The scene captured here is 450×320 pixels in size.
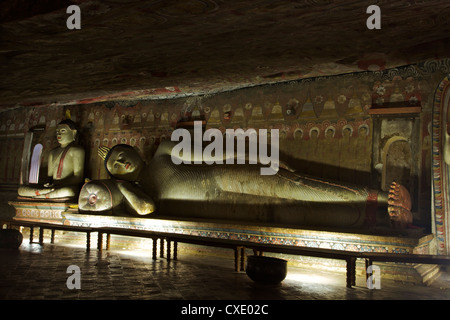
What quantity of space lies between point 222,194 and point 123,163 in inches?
64.0

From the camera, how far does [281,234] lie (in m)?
A: 4.31

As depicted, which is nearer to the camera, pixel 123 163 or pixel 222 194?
pixel 222 194

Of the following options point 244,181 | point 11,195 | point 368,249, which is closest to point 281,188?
point 244,181

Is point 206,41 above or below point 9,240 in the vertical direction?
above

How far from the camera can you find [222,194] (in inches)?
207

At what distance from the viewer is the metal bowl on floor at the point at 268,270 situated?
330cm

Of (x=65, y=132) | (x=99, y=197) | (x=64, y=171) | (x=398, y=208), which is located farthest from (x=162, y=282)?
(x=65, y=132)

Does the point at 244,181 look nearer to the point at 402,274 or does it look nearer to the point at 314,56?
the point at 314,56

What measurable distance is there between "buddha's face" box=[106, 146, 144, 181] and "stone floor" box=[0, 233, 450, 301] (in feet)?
5.18

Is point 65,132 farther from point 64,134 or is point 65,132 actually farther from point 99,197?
point 99,197

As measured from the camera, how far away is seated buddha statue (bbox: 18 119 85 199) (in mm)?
6285

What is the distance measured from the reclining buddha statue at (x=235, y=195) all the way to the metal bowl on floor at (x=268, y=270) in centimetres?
131

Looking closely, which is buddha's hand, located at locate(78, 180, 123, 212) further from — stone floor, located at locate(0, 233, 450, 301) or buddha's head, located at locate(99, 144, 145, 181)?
stone floor, located at locate(0, 233, 450, 301)

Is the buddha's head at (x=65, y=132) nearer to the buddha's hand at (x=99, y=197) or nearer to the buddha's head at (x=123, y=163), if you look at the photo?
the buddha's head at (x=123, y=163)
